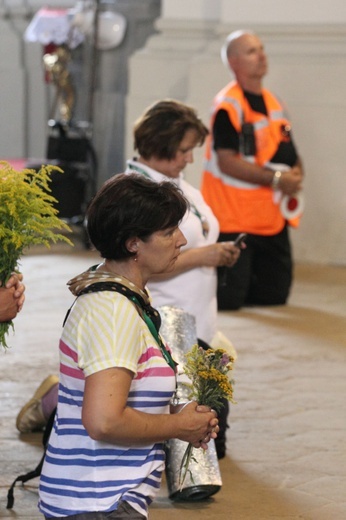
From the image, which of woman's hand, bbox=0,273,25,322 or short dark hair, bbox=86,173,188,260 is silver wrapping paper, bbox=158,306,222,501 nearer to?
woman's hand, bbox=0,273,25,322

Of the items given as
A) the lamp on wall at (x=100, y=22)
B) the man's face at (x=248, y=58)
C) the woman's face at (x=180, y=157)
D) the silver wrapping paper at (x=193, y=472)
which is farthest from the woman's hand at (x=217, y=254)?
the lamp on wall at (x=100, y=22)

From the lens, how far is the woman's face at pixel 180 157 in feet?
15.2

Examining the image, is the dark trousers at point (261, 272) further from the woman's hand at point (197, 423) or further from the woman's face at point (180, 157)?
the woman's hand at point (197, 423)

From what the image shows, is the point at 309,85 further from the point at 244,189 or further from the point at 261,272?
the point at 261,272

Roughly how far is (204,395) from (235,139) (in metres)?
4.83

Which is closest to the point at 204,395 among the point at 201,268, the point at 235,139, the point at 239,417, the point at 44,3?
the point at 201,268

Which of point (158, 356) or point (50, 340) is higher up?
point (158, 356)

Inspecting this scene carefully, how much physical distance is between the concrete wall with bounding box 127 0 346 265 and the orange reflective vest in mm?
1550

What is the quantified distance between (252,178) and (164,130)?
316 centimetres

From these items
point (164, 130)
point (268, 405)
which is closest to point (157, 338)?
point (164, 130)

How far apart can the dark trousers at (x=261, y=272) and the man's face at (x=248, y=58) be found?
41.6 inches

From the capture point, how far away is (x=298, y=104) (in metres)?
9.49

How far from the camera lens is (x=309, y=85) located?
9422mm

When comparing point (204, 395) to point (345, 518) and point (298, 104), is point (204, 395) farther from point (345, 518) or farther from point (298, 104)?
point (298, 104)
